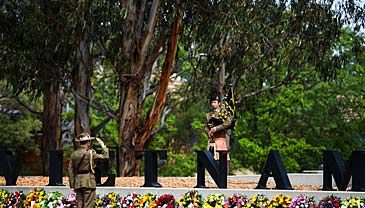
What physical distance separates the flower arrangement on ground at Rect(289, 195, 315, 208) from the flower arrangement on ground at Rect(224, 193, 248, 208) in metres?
0.85

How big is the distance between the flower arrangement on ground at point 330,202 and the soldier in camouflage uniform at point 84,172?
367cm

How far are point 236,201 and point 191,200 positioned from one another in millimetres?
837

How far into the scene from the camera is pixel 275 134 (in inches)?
1300

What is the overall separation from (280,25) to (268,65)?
7.59 ft

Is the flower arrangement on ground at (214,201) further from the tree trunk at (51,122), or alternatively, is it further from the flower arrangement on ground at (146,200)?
the tree trunk at (51,122)

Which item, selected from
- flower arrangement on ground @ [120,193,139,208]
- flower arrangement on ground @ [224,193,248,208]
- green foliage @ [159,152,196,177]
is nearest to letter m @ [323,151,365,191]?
flower arrangement on ground @ [224,193,248,208]

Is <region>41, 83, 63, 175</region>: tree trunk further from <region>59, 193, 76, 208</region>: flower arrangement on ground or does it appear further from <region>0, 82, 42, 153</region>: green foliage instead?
<region>59, 193, 76, 208</region>: flower arrangement on ground

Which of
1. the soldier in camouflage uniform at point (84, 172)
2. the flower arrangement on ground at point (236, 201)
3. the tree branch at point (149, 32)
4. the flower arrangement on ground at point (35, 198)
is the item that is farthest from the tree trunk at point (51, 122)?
the flower arrangement on ground at point (236, 201)

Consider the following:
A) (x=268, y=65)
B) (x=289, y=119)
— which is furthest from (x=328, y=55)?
(x=289, y=119)

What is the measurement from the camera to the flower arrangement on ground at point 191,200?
14203 mm

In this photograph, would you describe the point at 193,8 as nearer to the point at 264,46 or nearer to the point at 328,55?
the point at 264,46

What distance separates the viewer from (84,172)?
542 inches

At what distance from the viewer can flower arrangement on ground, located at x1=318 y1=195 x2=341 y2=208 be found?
507 inches

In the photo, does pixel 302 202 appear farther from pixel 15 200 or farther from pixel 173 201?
pixel 15 200
